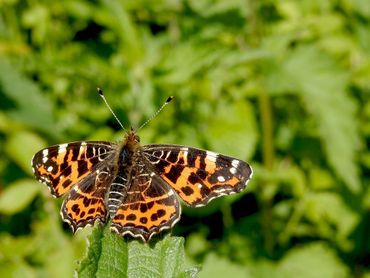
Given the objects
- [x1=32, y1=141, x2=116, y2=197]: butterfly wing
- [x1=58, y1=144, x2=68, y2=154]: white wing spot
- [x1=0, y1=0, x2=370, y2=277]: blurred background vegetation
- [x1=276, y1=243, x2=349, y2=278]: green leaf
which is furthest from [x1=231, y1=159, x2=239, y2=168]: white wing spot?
[x1=276, y1=243, x2=349, y2=278]: green leaf

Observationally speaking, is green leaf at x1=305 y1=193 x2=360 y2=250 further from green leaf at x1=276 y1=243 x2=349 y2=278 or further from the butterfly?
the butterfly

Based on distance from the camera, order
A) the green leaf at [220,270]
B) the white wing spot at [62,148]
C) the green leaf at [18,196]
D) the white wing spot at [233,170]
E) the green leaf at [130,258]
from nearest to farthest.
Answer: the green leaf at [130,258], the white wing spot at [233,170], the white wing spot at [62,148], the green leaf at [220,270], the green leaf at [18,196]

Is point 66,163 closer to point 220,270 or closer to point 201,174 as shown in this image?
point 201,174

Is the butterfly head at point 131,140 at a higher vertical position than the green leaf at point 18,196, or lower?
lower

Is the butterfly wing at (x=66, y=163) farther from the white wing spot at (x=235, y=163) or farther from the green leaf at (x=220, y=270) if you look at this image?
the green leaf at (x=220, y=270)

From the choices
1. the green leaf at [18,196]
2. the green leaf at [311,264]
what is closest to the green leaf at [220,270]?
the green leaf at [311,264]

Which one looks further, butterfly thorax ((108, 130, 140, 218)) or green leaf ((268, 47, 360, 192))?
green leaf ((268, 47, 360, 192))

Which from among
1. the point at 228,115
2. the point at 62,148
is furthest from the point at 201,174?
the point at 228,115
